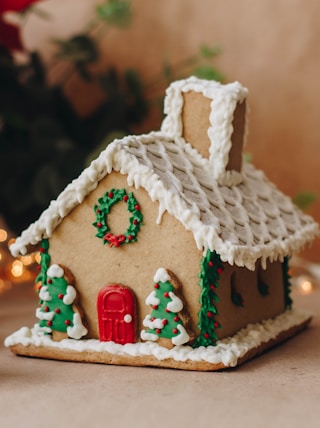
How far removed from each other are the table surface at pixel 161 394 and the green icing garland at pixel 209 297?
0.06m

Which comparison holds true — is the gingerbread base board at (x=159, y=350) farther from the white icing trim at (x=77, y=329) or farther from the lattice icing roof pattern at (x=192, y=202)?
the lattice icing roof pattern at (x=192, y=202)

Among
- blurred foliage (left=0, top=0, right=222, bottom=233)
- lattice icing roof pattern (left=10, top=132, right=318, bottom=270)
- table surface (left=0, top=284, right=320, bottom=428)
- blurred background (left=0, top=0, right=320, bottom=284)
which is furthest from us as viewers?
blurred background (left=0, top=0, right=320, bottom=284)

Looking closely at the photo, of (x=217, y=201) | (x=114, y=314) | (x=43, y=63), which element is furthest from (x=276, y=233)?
(x=43, y=63)

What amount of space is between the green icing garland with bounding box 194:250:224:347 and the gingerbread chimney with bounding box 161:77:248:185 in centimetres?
19

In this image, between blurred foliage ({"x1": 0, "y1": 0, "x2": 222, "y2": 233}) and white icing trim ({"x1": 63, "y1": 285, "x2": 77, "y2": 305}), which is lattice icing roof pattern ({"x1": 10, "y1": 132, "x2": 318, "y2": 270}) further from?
blurred foliage ({"x1": 0, "y1": 0, "x2": 222, "y2": 233})

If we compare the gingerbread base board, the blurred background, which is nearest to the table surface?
the gingerbread base board

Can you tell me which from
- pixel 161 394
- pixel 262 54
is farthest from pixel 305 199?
pixel 161 394

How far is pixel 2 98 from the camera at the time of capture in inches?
88.7

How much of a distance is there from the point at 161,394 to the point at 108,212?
0.32 meters

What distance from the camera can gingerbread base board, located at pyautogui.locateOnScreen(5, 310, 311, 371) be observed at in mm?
1333

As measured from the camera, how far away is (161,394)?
4.01 ft

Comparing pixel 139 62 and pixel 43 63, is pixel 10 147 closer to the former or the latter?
pixel 43 63

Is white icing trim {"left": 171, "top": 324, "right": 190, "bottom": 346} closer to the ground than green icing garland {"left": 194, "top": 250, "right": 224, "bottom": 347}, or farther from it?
closer to the ground

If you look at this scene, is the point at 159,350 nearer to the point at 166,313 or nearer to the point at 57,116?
the point at 166,313
